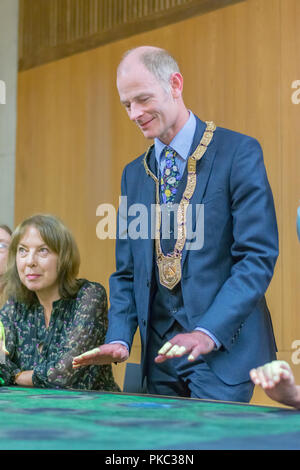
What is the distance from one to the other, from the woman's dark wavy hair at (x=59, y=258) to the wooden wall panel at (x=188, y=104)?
166 centimetres

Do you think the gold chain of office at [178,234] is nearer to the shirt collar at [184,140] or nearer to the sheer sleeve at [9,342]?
the shirt collar at [184,140]

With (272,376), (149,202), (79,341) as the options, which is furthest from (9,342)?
(272,376)

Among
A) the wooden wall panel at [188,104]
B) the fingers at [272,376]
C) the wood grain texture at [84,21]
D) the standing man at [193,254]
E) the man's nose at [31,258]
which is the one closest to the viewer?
the fingers at [272,376]

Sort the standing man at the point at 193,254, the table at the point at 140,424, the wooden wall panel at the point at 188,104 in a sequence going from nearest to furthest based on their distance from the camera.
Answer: the table at the point at 140,424
the standing man at the point at 193,254
the wooden wall panel at the point at 188,104

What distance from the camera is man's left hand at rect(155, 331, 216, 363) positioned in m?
1.68

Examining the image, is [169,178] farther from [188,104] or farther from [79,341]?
[188,104]

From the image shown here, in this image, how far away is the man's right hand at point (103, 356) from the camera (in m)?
1.89

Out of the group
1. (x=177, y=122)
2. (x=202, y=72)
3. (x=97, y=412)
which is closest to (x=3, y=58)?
(x=202, y=72)

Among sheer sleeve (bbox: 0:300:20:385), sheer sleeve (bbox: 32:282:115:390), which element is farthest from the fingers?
sheer sleeve (bbox: 0:300:20:385)

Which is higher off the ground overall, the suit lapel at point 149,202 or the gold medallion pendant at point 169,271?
the suit lapel at point 149,202

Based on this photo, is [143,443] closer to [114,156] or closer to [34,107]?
[114,156]

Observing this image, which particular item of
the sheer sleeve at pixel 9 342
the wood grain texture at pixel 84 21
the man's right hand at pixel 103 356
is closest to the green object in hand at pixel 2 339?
the sheer sleeve at pixel 9 342

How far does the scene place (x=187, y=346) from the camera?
68.1 inches

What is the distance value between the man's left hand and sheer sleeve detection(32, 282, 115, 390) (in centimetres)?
79
